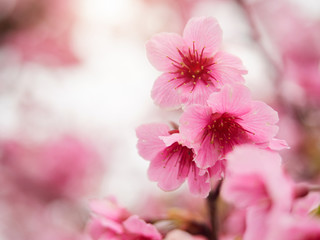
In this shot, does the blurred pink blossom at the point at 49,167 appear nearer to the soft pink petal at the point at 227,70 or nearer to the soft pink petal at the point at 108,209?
the soft pink petal at the point at 108,209

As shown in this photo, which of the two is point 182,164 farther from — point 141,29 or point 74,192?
point 141,29

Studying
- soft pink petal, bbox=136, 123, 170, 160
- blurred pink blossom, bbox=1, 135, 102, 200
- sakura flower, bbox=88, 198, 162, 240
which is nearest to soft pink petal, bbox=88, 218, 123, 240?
sakura flower, bbox=88, 198, 162, 240

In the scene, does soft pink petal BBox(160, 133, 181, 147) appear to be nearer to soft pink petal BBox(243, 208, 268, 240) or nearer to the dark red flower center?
the dark red flower center

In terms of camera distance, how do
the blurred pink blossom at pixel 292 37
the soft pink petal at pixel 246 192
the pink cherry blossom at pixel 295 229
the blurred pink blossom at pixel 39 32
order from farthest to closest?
the blurred pink blossom at pixel 39 32 → the blurred pink blossom at pixel 292 37 → the soft pink petal at pixel 246 192 → the pink cherry blossom at pixel 295 229

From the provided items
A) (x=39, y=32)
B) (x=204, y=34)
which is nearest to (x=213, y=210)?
(x=204, y=34)

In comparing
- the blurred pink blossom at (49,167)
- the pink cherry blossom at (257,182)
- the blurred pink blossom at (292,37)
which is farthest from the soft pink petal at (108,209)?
the blurred pink blossom at (49,167)

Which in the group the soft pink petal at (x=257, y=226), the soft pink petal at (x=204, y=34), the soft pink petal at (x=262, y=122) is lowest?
the soft pink petal at (x=257, y=226)
